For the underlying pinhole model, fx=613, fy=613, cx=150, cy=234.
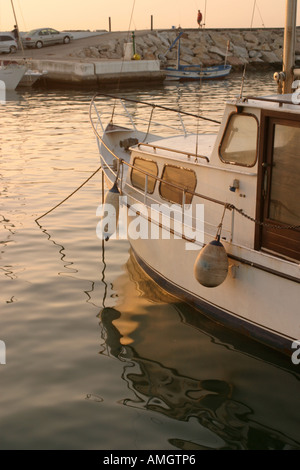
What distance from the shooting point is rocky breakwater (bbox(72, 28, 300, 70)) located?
5138cm

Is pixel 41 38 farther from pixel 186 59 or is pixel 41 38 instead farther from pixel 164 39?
pixel 186 59

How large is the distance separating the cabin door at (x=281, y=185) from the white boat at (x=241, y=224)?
0.04 ft

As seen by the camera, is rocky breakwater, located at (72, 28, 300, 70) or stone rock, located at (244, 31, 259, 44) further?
stone rock, located at (244, 31, 259, 44)

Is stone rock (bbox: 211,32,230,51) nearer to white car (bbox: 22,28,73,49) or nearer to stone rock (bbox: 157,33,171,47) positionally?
stone rock (bbox: 157,33,171,47)

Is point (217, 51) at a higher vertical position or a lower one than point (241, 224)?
higher

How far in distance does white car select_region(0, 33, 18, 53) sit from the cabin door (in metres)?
45.3

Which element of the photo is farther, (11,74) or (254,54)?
(254,54)

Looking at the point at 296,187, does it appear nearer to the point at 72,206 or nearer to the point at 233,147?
the point at 233,147

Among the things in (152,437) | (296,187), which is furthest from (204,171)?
(152,437)

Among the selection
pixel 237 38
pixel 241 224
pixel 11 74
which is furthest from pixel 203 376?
pixel 237 38

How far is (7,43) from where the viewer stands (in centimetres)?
4875

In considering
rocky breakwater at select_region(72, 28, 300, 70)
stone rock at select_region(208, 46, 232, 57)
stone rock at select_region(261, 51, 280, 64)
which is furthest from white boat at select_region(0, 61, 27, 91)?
stone rock at select_region(261, 51, 280, 64)

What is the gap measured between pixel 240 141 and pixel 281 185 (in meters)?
0.93

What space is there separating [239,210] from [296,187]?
82 centimetres
